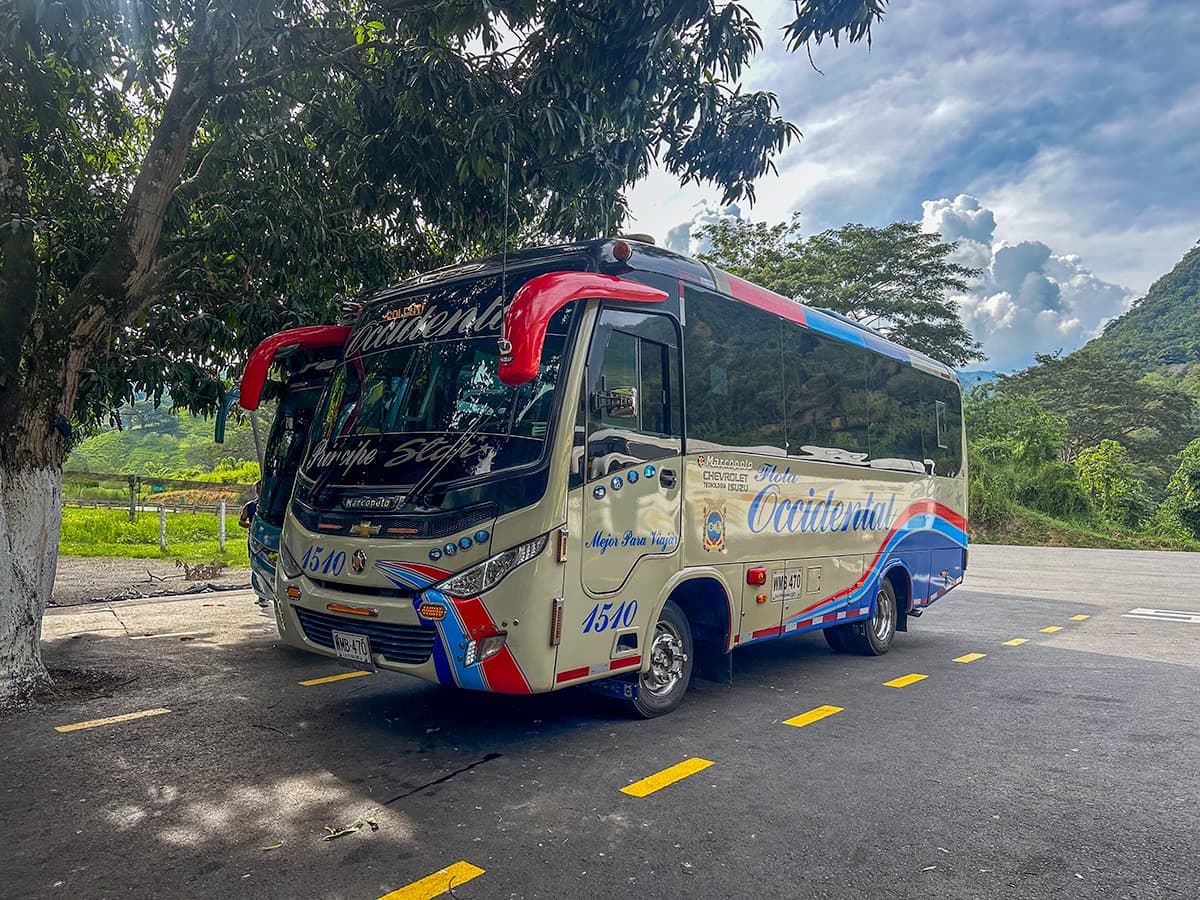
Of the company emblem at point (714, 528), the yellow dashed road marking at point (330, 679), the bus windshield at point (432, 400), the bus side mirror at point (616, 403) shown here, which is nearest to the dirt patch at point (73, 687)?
the yellow dashed road marking at point (330, 679)

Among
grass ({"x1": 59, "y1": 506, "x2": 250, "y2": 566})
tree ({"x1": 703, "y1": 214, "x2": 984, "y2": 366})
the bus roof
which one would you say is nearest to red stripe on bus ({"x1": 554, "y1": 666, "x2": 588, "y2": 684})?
the bus roof

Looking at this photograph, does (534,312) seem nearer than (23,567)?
Yes

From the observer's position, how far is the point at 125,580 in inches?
550

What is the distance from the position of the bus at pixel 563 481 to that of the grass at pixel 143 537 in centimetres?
1255

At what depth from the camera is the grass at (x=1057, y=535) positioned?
3503 centimetres

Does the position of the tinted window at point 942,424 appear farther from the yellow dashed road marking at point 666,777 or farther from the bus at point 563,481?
the yellow dashed road marking at point 666,777

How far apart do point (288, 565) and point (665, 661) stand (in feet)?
8.80

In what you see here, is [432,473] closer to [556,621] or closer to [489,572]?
[489,572]

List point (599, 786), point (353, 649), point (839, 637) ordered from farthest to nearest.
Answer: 1. point (839, 637)
2. point (353, 649)
3. point (599, 786)

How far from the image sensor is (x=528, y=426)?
5105 mm

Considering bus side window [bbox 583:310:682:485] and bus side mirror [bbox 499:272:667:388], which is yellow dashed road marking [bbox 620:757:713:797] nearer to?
bus side window [bbox 583:310:682:485]

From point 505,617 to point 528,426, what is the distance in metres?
1.12

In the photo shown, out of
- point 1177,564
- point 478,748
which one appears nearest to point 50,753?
point 478,748

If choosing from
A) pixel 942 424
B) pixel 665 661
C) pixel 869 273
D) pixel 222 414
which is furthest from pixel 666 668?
pixel 869 273
